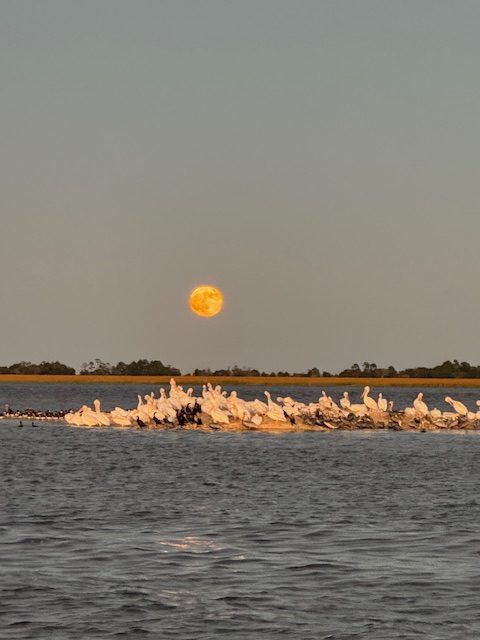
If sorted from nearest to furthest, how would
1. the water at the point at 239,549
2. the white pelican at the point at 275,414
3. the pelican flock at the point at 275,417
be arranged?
the water at the point at 239,549 < the white pelican at the point at 275,414 < the pelican flock at the point at 275,417

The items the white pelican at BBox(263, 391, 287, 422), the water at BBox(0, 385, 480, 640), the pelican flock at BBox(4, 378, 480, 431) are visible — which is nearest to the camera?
the water at BBox(0, 385, 480, 640)

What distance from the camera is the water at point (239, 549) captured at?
629 inches

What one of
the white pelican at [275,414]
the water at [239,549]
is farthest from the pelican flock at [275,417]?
the water at [239,549]

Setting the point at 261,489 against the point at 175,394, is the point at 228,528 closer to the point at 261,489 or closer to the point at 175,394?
the point at 261,489

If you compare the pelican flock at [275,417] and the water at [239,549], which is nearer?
the water at [239,549]

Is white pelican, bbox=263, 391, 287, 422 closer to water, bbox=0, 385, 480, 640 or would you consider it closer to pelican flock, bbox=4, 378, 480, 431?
pelican flock, bbox=4, 378, 480, 431

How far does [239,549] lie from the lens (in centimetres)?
2141

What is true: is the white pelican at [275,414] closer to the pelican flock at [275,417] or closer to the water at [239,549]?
the pelican flock at [275,417]

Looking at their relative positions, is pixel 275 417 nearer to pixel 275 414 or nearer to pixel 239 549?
pixel 275 414

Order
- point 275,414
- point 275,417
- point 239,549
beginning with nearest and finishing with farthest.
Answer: point 239,549 → point 275,414 → point 275,417

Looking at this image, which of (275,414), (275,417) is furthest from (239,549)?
(275,417)

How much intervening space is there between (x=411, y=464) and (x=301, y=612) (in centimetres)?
2554

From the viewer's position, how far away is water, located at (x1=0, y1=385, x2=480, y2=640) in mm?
15977

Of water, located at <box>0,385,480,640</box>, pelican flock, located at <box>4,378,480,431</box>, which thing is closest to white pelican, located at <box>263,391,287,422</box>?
pelican flock, located at <box>4,378,480,431</box>
